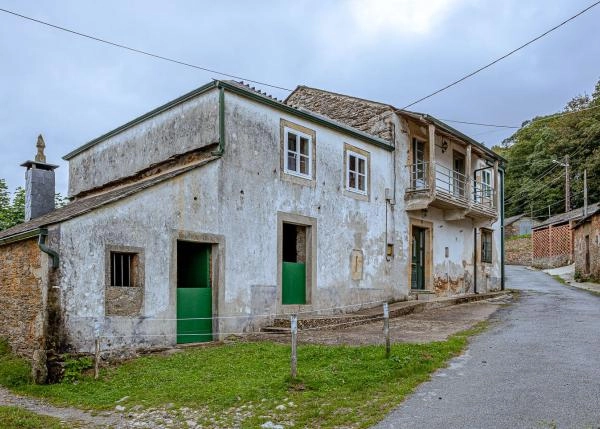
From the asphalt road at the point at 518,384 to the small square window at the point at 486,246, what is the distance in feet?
35.6

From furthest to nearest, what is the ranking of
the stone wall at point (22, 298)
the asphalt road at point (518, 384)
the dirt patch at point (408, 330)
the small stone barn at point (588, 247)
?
1. the small stone barn at point (588, 247)
2. the dirt patch at point (408, 330)
3. the stone wall at point (22, 298)
4. the asphalt road at point (518, 384)

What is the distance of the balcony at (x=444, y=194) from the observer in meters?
18.0

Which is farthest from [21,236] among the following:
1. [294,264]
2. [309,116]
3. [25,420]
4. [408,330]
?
[408,330]

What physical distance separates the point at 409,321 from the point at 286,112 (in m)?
6.49

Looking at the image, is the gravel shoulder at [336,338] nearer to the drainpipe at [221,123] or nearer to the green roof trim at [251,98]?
the drainpipe at [221,123]

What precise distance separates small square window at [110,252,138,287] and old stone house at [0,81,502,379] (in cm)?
3

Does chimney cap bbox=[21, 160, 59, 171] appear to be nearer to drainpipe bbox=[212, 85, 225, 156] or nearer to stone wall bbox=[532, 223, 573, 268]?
drainpipe bbox=[212, 85, 225, 156]

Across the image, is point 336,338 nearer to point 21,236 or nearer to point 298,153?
point 298,153

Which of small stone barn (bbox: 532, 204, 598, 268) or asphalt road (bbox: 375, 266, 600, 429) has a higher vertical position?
small stone barn (bbox: 532, 204, 598, 268)

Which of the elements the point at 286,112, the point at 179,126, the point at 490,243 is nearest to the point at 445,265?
the point at 490,243

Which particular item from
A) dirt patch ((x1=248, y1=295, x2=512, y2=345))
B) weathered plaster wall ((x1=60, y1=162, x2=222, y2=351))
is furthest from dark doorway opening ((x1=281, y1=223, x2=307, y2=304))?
weathered plaster wall ((x1=60, y1=162, x2=222, y2=351))

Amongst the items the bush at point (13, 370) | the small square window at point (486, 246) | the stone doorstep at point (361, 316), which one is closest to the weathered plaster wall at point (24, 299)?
the bush at point (13, 370)

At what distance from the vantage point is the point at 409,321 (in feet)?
47.2

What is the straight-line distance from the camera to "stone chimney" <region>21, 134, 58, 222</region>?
594 inches
